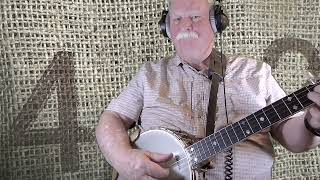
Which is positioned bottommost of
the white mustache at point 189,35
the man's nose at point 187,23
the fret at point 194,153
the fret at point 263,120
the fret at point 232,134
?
the fret at point 194,153

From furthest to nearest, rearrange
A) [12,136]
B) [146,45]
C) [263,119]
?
[146,45] → [12,136] → [263,119]

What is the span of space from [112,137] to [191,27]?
359 mm

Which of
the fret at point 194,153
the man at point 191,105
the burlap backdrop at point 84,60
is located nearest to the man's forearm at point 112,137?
the man at point 191,105

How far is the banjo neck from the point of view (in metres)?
0.96

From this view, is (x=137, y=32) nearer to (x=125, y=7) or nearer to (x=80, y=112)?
(x=125, y=7)

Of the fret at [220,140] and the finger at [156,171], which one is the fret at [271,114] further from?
the finger at [156,171]

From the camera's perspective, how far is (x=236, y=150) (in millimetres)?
1118

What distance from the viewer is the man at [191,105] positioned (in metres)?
1.10

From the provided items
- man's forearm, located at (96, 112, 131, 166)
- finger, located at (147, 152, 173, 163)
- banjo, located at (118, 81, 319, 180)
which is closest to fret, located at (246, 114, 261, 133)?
Result: banjo, located at (118, 81, 319, 180)

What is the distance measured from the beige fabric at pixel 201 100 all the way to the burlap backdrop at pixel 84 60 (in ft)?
1.21

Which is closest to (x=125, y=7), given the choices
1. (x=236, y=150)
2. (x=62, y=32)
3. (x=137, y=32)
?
(x=137, y=32)

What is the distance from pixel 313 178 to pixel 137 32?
0.89 metres

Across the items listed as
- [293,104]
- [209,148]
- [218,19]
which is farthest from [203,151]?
[218,19]

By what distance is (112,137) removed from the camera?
1.15 m
